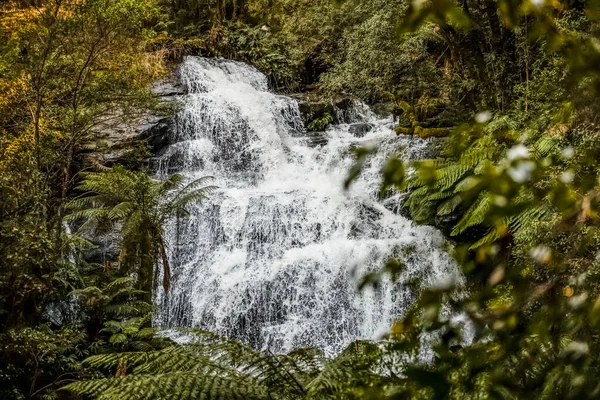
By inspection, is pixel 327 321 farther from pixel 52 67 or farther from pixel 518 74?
pixel 518 74

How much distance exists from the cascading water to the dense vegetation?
44.0 inches

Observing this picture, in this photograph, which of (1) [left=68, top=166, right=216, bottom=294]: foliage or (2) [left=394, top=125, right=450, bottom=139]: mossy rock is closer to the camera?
(1) [left=68, top=166, right=216, bottom=294]: foliage

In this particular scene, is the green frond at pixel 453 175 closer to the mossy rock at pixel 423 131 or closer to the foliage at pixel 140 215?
the mossy rock at pixel 423 131

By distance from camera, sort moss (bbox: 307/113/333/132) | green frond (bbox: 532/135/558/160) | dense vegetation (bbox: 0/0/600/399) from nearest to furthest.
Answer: dense vegetation (bbox: 0/0/600/399)
green frond (bbox: 532/135/558/160)
moss (bbox: 307/113/333/132)

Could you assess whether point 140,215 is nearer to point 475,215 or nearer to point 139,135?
point 139,135

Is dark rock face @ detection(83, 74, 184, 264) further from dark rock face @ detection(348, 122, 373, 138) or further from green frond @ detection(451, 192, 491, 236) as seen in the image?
green frond @ detection(451, 192, 491, 236)

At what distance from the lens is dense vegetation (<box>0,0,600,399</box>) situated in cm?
97

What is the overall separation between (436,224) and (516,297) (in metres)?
9.16

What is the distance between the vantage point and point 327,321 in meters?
8.89

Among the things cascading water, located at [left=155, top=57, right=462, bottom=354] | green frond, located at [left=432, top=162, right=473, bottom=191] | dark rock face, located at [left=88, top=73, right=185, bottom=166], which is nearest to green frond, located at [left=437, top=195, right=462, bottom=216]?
green frond, located at [left=432, top=162, right=473, bottom=191]

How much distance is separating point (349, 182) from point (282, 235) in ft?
32.2

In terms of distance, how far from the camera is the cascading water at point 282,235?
8945 millimetres

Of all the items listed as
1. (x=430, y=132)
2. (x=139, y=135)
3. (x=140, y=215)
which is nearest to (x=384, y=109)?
(x=430, y=132)

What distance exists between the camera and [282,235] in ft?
35.1
